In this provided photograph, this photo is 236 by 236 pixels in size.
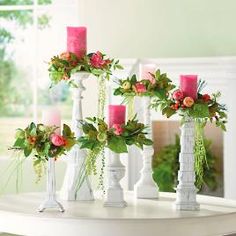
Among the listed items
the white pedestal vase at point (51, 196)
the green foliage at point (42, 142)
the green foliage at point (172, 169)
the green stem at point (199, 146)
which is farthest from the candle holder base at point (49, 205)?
the green foliage at point (172, 169)

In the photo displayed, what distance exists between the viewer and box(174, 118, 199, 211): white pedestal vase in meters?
2.91

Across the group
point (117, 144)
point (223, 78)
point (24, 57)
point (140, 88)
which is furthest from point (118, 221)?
point (24, 57)

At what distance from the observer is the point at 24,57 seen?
247 inches

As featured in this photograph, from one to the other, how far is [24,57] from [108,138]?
357 cm

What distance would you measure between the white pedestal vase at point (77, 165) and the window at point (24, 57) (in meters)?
2.97

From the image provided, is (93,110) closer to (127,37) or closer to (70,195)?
(127,37)

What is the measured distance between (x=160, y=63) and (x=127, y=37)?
383 mm

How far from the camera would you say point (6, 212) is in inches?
111

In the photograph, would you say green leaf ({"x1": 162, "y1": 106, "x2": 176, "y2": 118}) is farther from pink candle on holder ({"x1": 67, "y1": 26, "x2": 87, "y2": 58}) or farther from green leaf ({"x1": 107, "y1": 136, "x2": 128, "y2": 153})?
pink candle on holder ({"x1": 67, "y1": 26, "x2": 87, "y2": 58})

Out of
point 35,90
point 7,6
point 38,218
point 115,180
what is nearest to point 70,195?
point 115,180

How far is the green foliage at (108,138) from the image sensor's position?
2826mm

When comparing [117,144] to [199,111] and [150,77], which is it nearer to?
[199,111]

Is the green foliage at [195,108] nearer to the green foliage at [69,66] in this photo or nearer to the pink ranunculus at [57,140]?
the green foliage at [69,66]

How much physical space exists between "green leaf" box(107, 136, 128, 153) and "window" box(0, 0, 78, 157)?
3.32 meters
